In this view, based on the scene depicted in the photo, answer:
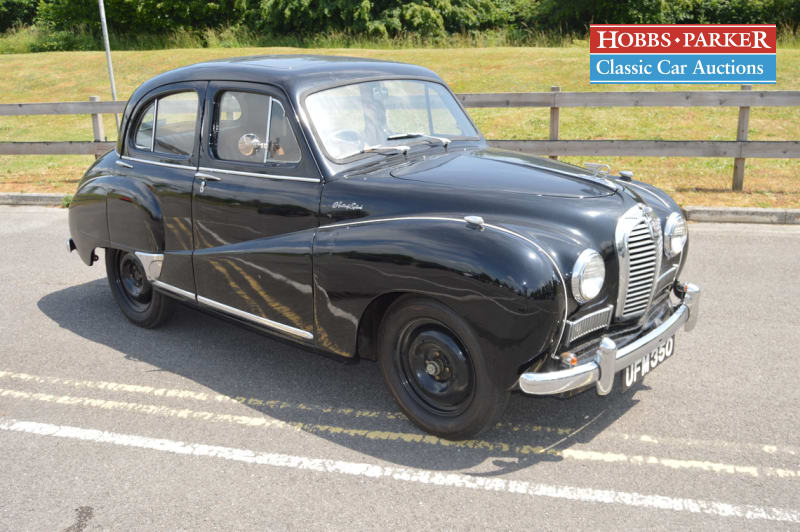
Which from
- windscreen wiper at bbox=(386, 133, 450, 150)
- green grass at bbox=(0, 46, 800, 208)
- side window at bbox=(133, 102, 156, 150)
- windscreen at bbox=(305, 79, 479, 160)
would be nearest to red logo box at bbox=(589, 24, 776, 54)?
green grass at bbox=(0, 46, 800, 208)

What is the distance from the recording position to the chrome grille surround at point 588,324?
11.4 ft

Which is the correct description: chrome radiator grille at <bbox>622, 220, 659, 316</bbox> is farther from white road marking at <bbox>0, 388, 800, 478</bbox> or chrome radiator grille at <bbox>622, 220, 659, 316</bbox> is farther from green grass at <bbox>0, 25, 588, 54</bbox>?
green grass at <bbox>0, 25, 588, 54</bbox>

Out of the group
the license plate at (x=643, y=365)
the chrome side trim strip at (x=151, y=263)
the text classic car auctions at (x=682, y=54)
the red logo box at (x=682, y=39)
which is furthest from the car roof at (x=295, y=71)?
the red logo box at (x=682, y=39)

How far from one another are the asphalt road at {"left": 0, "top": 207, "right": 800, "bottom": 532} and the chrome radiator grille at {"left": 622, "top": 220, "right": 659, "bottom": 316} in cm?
72

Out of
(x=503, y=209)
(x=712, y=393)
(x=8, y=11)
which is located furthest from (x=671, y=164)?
(x=8, y=11)

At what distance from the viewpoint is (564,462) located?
12.1 feet

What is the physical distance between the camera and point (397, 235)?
3744 millimetres

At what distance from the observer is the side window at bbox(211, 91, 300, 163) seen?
434cm

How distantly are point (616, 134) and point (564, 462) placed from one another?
1151 centimetres

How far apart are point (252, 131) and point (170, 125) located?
962mm

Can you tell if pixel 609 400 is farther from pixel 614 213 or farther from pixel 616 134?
pixel 616 134

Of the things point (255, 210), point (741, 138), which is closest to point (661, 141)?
point (741, 138)

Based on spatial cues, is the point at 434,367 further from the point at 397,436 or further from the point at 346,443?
the point at 346,443

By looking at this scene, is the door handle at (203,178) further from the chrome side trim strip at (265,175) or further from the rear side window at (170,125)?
the rear side window at (170,125)
